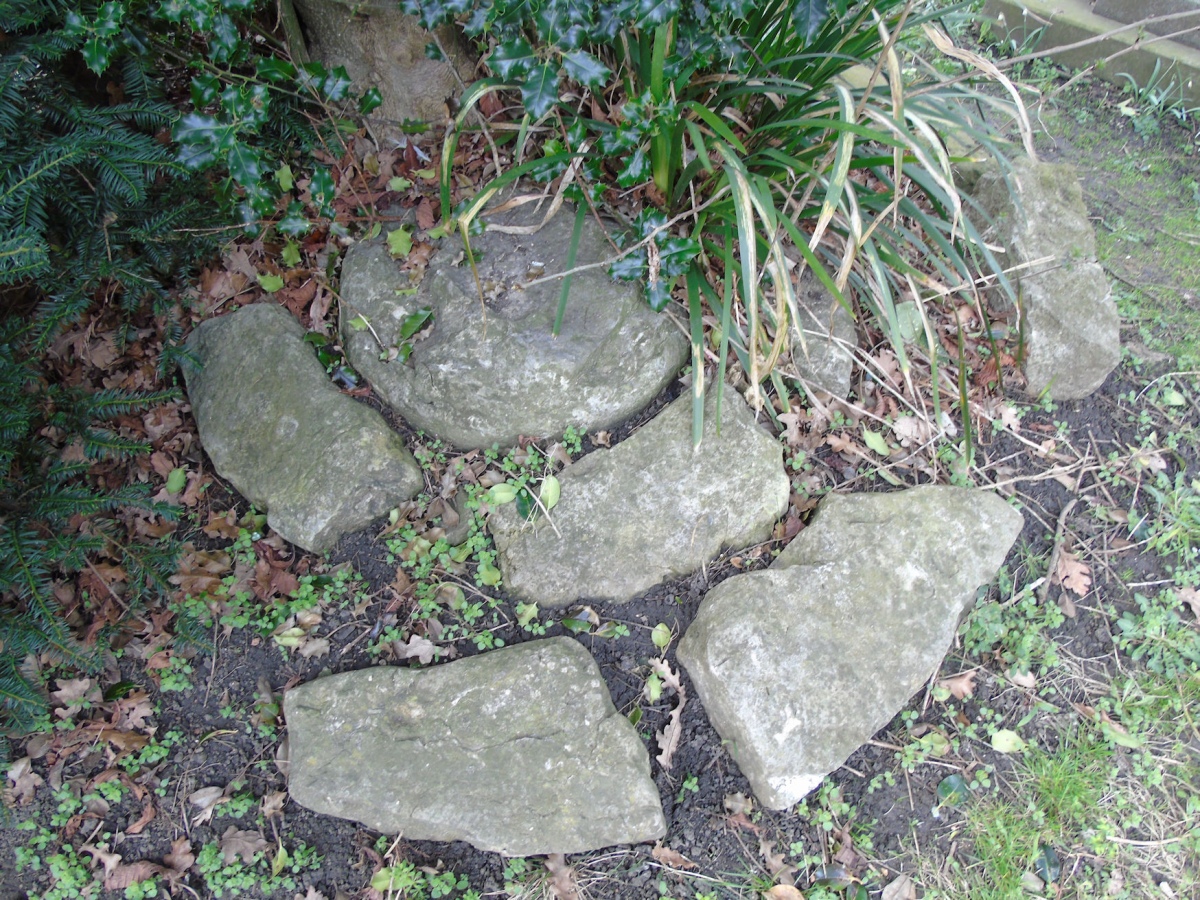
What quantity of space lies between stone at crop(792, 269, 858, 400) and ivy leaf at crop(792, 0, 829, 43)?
86 centimetres

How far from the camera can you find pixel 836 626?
2.33 metres

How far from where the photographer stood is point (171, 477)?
2.57 metres

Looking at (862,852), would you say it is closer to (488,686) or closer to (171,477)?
(488,686)

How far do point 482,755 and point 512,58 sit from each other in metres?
1.93

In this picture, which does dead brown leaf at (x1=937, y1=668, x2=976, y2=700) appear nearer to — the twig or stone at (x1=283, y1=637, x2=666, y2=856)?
the twig

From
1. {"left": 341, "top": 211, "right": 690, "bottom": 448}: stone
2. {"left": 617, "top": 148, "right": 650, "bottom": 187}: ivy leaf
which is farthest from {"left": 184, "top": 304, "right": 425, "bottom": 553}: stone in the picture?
{"left": 617, "top": 148, "right": 650, "bottom": 187}: ivy leaf

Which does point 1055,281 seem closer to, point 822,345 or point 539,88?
point 822,345

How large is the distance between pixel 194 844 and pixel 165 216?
1.88 meters

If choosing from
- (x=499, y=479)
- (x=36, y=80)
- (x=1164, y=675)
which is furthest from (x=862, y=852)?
(x=36, y=80)

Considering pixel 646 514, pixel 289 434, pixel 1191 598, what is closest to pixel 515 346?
pixel 646 514

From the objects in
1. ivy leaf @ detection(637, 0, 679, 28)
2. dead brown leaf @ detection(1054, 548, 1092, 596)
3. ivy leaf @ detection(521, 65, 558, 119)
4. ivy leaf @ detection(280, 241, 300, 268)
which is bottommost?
dead brown leaf @ detection(1054, 548, 1092, 596)

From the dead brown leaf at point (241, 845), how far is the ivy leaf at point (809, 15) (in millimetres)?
2668

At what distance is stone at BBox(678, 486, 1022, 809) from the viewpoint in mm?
2225

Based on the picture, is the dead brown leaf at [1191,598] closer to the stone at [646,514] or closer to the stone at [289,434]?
the stone at [646,514]
